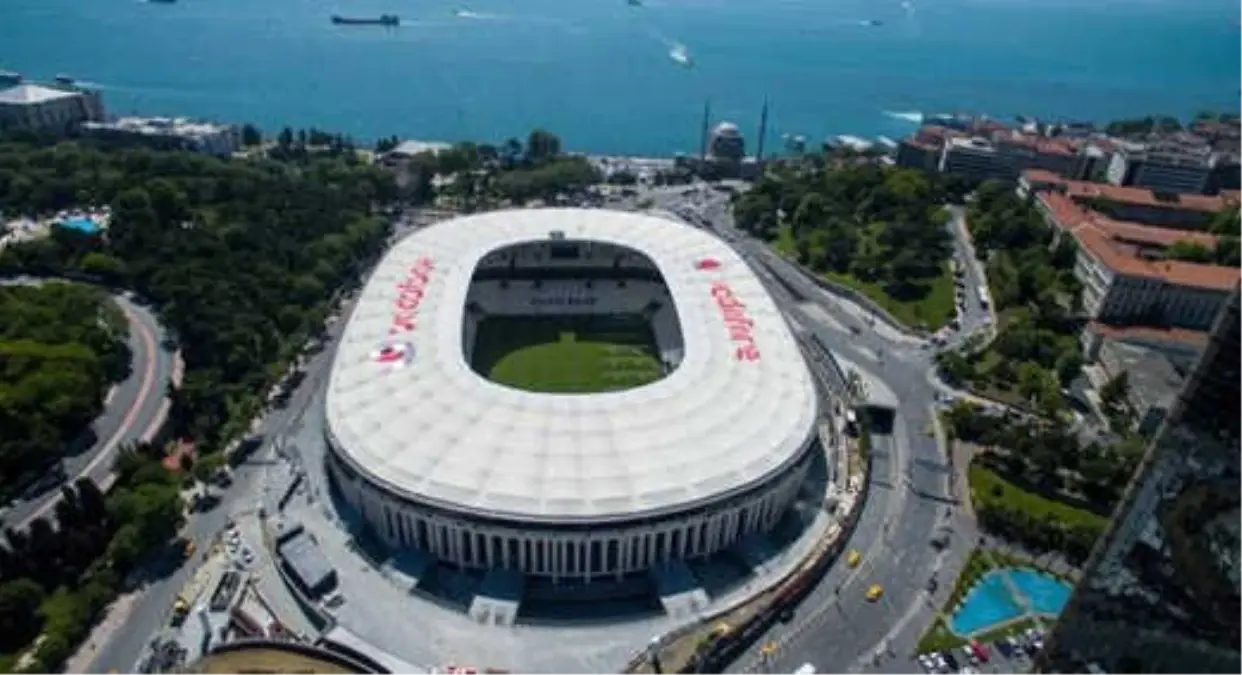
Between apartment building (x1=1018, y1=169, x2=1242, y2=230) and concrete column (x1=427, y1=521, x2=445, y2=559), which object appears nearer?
concrete column (x1=427, y1=521, x2=445, y2=559)

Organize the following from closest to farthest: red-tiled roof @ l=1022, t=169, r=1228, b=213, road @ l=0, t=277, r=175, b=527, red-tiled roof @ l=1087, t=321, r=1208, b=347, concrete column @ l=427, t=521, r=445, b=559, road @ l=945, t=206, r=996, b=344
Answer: concrete column @ l=427, t=521, r=445, b=559 → road @ l=0, t=277, r=175, b=527 → red-tiled roof @ l=1087, t=321, r=1208, b=347 → road @ l=945, t=206, r=996, b=344 → red-tiled roof @ l=1022, t=169, r=1228, b=213

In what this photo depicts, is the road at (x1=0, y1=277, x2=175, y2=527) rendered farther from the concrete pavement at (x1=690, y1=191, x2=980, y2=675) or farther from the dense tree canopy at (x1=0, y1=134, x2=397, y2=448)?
the concrete pavement at (x1=690, y1=191, x2=980, y2=675)

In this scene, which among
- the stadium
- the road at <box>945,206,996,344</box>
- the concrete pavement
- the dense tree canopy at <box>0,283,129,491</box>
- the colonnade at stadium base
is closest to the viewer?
the concrete pavement

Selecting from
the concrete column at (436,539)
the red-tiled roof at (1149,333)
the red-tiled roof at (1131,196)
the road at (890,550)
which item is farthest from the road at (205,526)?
the red-tiled roof at (1131,196)

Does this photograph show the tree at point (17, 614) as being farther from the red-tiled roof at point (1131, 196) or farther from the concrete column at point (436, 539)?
the red-tiled roof at point (1131, 196)

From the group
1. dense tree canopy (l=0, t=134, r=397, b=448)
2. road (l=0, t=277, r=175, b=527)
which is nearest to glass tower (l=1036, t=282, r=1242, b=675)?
road (l=0, t=277, r=175, b=527)

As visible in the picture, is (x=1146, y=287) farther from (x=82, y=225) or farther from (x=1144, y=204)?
(x=82, y=225)

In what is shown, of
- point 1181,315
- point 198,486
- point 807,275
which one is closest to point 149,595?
point 198,486

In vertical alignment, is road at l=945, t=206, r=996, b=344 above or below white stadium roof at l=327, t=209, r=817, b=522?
below

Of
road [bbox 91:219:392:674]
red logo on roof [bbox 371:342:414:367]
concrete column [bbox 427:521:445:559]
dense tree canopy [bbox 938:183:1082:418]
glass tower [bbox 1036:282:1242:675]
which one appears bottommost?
road [bbox 91:219:392:674]
